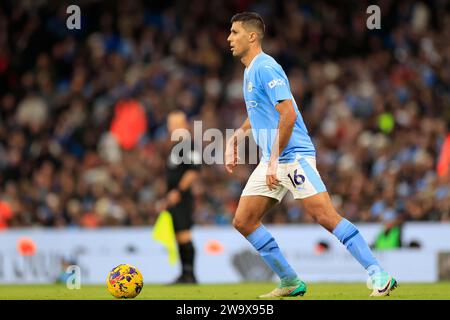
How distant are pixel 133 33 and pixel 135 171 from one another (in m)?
4.45

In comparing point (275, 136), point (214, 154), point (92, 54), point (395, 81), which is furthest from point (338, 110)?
point (275, 136)

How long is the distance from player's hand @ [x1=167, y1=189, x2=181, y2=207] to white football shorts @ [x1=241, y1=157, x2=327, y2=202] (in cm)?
418

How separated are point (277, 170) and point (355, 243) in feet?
→ 3.21

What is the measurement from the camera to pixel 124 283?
9430mm

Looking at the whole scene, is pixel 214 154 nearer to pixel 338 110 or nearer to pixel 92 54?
pixel 338 110

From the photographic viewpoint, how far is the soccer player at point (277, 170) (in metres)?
8.95

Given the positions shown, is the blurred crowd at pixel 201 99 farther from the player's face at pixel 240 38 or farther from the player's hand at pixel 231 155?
the player's face at pixel 240 38

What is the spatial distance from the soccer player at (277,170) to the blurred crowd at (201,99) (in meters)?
8.14

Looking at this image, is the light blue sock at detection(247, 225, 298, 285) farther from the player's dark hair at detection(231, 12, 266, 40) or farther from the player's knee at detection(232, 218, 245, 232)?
the player's dark hair at detection(231, 12, 266, 40)

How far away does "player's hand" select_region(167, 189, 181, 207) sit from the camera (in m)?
13.4

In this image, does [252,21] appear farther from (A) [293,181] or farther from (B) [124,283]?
(B) [124,283]

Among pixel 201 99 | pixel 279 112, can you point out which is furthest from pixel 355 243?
pixel 201 99

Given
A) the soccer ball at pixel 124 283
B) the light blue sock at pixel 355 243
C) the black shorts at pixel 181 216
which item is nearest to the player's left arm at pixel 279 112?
the light blue sock at pixel 355 243

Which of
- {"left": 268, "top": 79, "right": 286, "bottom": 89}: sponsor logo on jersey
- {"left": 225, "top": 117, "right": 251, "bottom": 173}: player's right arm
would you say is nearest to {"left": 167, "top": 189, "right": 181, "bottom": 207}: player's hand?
{"left": 225, "top": 117, "right": 251, "bottom": 173}: player's right arm
